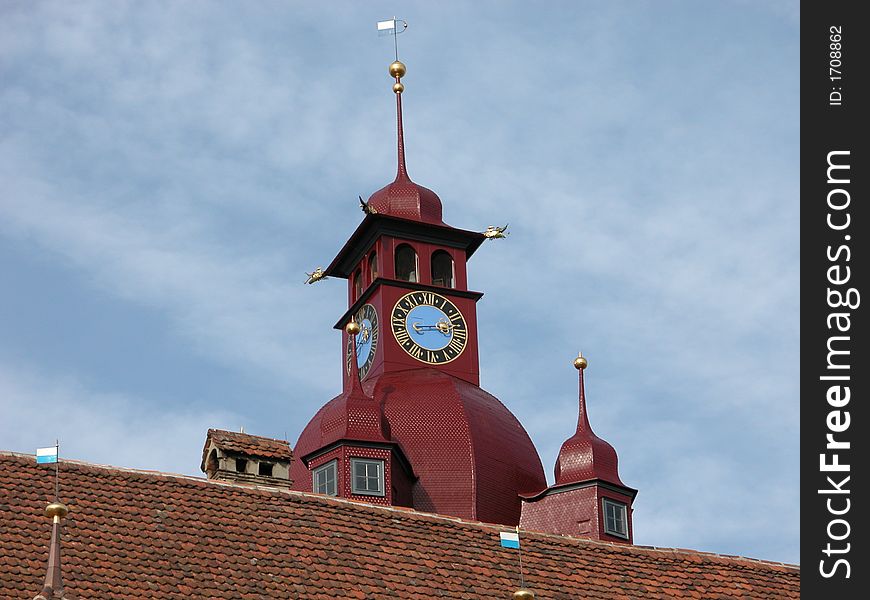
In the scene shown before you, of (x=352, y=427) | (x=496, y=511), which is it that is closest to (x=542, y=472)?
(x=496, y=511)

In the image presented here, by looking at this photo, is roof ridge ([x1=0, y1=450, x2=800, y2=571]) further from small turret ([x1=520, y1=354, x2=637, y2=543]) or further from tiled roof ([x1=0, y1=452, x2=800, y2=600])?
small turret ([x1=520, y1=354, x2=637, y2=543])

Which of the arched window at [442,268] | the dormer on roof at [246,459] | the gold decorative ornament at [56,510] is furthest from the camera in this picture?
the arched window at [442,268]

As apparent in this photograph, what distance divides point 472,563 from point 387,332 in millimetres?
30916

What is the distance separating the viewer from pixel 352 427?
176 feet

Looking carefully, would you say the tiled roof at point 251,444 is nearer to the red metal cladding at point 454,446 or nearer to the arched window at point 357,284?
the red metal cladding at point 454,446

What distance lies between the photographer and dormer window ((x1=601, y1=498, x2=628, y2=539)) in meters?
55.2

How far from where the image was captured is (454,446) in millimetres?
56406

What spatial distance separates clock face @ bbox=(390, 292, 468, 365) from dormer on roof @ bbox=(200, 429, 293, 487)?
2642cm

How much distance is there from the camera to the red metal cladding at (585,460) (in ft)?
184

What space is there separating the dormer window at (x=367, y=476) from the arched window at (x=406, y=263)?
9853mm

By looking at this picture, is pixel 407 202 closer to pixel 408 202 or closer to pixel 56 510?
pixel 408 202

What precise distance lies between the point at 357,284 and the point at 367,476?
11.6 m

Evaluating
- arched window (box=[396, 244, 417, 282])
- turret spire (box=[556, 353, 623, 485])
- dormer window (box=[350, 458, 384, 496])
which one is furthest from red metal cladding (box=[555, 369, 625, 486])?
arched window (box=[396, 244, 417, 282])

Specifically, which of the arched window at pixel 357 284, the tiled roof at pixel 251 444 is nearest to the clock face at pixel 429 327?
the arched window at pixel 357 284
